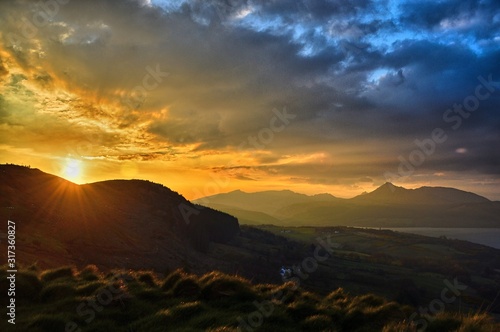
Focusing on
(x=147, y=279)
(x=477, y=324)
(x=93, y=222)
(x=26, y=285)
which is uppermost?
(x=93, y=222)

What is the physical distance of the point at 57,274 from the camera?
53.2ft

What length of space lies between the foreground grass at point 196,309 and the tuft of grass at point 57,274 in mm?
290

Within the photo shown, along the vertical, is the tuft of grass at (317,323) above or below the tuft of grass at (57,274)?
below

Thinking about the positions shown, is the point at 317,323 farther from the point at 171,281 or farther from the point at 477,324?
the point at 171,281

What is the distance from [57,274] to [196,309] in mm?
9606

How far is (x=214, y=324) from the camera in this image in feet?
30.9

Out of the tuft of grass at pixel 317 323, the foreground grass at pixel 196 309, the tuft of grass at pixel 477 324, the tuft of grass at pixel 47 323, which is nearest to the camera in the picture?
the tuft of grass at pixel 477 324

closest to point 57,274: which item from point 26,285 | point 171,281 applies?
point 26,285

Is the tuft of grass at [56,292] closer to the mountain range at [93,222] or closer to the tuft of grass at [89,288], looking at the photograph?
the tuft of grass at [89,288]

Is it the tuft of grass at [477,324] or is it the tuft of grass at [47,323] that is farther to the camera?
the tuft of grass at [47,323]

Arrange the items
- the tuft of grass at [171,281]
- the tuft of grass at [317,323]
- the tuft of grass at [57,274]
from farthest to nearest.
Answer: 1. the tuft of grass at [57,274]
2. the tuft of grass at [171,281]
3. the tuft of grass at [317,323]

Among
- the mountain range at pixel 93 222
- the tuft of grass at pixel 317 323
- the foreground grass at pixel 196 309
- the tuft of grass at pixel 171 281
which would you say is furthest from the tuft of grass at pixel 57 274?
the mountain range at pixel 93 222

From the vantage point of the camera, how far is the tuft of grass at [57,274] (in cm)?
1557

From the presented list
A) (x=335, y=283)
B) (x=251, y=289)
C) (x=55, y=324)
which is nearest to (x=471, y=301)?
(x=335, y=283)
